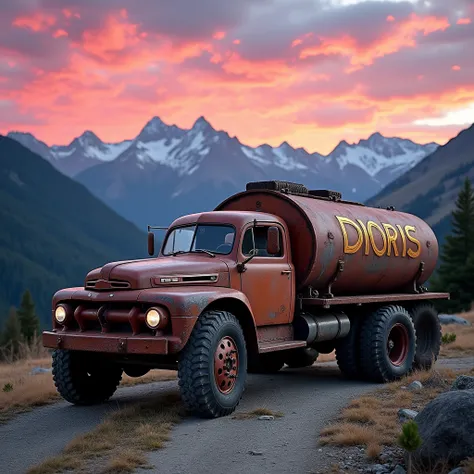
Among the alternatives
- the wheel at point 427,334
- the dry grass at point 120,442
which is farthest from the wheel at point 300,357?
the dry grass at point 120,442

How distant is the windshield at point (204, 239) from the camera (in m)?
10.8

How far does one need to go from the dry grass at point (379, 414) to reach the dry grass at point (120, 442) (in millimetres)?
2062

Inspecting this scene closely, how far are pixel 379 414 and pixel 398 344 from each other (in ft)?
15.9

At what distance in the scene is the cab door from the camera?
35.1ft

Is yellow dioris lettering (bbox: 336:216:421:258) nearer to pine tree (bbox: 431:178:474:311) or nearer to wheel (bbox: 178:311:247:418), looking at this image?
wheel (bbox: 178:311:247:418)

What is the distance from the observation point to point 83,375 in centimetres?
1077

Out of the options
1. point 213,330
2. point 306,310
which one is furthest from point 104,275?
point 306,310

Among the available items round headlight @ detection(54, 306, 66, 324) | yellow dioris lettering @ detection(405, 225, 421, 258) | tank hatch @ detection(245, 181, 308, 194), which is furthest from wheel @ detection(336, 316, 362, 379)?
round headlight @ detection(54, 306, 66, 324)

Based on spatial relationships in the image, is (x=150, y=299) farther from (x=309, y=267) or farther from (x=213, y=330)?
(x=309, y=267)

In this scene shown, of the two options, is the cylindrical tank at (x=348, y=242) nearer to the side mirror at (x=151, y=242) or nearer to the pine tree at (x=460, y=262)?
the side mirror at (x=151, y=242)

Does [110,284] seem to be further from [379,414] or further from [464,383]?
[464,383]

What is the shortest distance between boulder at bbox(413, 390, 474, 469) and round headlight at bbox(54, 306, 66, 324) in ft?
17.5

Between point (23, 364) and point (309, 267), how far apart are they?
10.7m

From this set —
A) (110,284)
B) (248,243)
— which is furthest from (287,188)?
(110,284)
